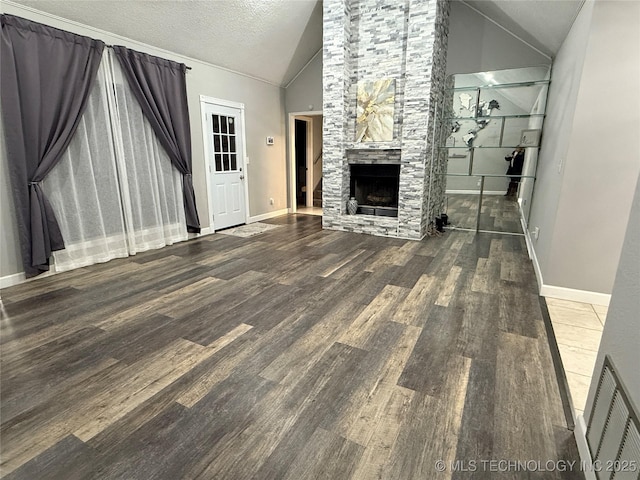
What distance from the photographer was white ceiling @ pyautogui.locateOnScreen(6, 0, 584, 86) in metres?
3.59

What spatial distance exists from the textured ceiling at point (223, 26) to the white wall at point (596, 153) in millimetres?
3874

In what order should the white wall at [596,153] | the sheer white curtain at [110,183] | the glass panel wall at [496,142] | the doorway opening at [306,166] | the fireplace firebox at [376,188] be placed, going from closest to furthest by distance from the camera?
1. the white wall at [596,153]
2. the sheer white curtain at [110,183]
3. the glass panel wall at [496,142]
4. the fireplace firebox at [376,188]
5. the doorway opening at [306,166]

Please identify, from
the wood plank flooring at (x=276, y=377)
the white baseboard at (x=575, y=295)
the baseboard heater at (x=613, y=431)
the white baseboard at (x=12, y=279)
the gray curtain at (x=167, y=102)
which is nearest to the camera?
the baseboard heater at (x=613, y=431)

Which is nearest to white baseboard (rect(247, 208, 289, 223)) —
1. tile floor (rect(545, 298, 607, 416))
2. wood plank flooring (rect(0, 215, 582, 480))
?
wood plank flooring (rect(0, 215, 582, 480))

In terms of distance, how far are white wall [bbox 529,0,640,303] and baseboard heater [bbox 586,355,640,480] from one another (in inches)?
76.5

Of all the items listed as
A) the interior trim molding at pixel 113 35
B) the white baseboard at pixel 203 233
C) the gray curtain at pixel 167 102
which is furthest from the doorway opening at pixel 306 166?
the gray curtain at pixel 167 102

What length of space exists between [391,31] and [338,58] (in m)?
0.85

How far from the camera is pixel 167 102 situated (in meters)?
4.53

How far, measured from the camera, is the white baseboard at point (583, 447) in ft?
4.43

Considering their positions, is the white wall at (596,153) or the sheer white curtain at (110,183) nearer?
the white wall at (596,153)

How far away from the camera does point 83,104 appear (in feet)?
11.8

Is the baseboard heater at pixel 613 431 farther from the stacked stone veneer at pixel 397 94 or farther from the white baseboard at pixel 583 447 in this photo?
the stacked stone veneer at pixel 397 94

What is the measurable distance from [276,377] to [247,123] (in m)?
5.12

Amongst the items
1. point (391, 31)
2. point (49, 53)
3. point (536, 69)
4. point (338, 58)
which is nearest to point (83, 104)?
point (49, 53)
